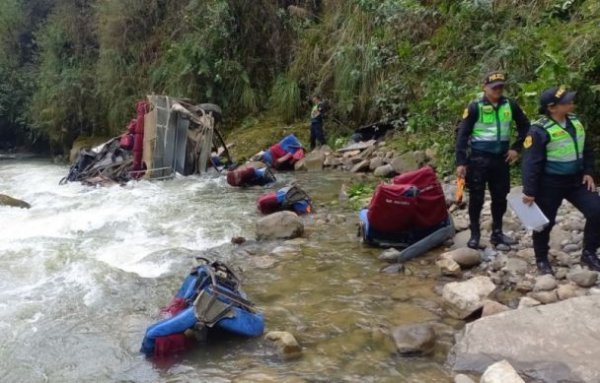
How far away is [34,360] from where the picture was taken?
3.97 meters

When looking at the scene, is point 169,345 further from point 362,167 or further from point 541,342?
point 362,167

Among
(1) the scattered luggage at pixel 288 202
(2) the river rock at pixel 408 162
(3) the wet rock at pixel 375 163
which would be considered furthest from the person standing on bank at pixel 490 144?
(3) the wet rock at pixel 375 163

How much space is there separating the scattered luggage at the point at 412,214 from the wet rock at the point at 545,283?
1.36m

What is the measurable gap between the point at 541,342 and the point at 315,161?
8.54 m

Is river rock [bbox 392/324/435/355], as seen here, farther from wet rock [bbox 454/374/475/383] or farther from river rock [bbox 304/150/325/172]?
river rock [bbox 304/150/325/172]

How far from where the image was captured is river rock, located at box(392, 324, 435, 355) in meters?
3.80

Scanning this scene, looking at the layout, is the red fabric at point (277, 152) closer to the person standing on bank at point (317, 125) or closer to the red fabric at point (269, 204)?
the person standing on bank at point (317, 125)

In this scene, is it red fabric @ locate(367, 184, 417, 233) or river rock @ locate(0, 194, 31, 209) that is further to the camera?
river rock @ locate(0, 194, 31, 209)

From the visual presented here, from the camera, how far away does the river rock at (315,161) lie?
11.8 m

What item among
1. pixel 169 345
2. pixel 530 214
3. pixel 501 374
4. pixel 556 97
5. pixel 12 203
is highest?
pixel 556 97

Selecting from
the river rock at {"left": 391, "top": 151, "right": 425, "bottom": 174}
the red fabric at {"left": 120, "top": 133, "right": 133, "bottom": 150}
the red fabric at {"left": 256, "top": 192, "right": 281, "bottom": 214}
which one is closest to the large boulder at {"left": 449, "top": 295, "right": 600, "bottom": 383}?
the red fabric at {"left": 256, "top": 192, "right": 281, "bottom": 214}

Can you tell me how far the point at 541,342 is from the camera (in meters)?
3.48

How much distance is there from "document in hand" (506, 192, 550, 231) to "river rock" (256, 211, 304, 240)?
2856 millimetres

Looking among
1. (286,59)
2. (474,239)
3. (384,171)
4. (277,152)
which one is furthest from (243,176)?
(286,59)
